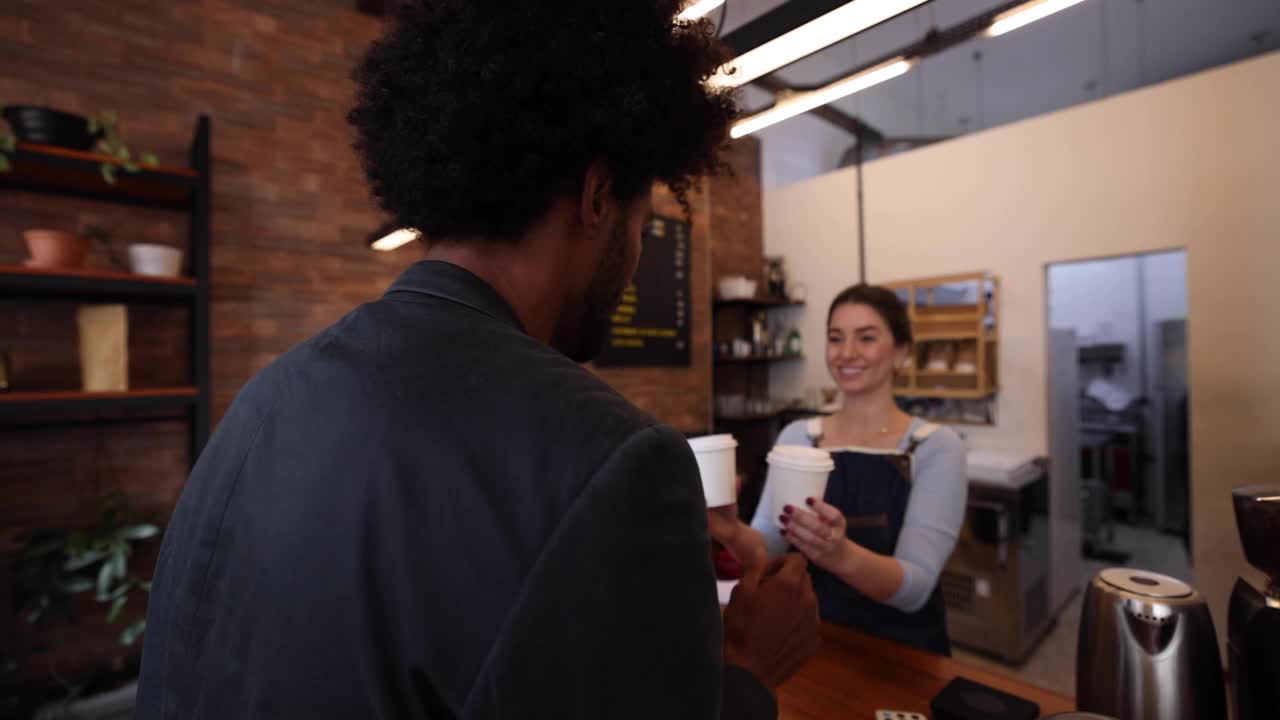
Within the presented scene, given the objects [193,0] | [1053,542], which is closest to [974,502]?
[1053,542]

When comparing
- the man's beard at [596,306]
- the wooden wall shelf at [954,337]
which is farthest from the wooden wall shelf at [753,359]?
the man's beard at [596,306]

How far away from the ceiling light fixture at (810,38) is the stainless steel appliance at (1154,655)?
1041 millimetres

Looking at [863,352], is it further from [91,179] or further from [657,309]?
[91,179]

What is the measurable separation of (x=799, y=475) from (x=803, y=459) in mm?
37

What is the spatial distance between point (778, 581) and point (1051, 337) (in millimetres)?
3559

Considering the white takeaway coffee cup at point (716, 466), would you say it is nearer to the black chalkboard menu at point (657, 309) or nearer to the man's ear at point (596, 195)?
the man's ear at point (596, 195)

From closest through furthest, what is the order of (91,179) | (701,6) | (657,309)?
(701,6) → (91,179) → (657,309)

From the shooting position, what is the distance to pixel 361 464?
1.51 ft

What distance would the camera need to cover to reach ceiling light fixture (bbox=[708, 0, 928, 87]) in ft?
3.24

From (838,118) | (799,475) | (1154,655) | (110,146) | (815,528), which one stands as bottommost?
(1154,655)

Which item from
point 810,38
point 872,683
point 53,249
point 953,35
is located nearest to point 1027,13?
point 953,35

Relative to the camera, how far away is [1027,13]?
3.74 ft

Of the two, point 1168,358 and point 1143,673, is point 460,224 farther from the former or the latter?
point 1168,358

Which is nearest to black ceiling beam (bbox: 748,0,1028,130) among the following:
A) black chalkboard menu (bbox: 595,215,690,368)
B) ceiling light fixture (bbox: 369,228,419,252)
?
ceiling light fixture (bbox: 369,228,419,252)
